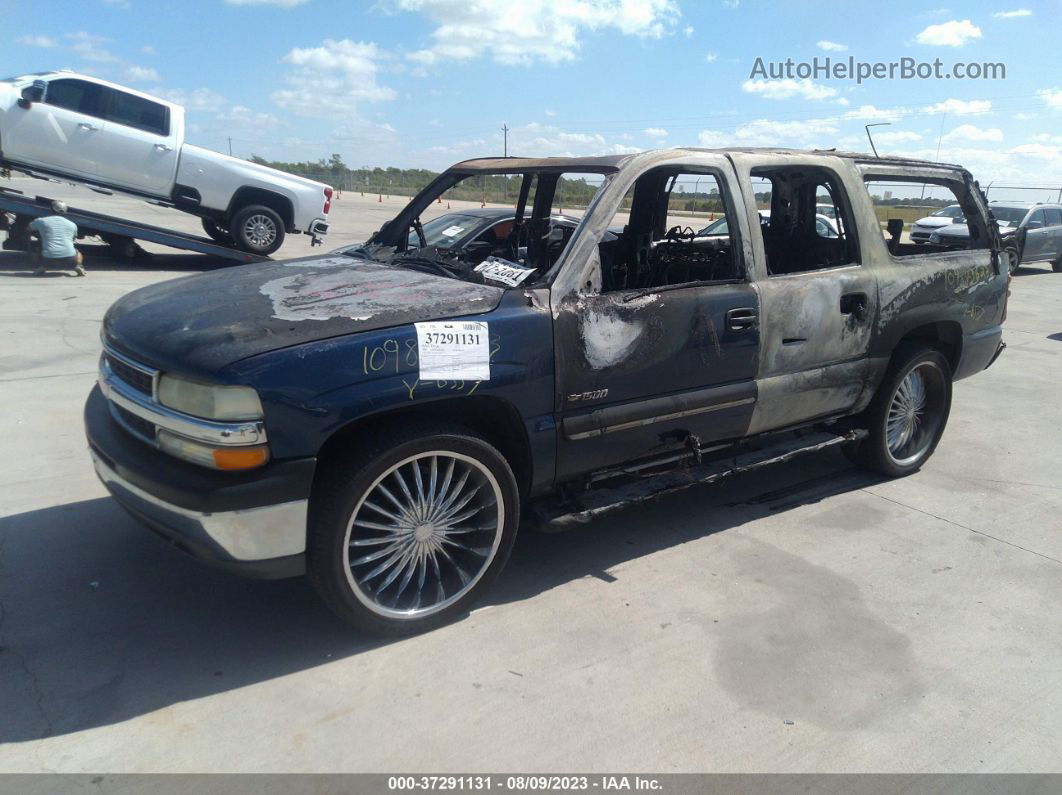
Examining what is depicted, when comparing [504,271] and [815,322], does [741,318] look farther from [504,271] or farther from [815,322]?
[504,271]

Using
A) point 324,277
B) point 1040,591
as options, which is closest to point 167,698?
point 324,277

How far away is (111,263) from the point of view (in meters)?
12.3

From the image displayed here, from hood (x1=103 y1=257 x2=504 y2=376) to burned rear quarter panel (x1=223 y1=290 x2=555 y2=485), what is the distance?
64mm

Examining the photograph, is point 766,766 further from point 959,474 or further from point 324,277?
point 959,474

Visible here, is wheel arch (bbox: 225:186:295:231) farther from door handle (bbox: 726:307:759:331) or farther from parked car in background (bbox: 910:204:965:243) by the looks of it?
parked car in background (bbox: 910:204:965:243)

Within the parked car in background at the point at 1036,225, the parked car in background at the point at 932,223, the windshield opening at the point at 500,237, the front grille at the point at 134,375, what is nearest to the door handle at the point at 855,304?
the windshield opening at the point at 500,237

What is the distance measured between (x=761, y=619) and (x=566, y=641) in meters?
0.87

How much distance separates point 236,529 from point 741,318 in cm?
241

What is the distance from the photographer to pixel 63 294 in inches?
368

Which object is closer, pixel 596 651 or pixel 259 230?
pixel 596 651

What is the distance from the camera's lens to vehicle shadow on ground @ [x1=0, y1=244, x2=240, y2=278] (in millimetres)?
10938

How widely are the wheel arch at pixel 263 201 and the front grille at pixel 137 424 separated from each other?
10131 mm

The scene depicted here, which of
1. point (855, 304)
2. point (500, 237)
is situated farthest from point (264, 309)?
point (855, 304)

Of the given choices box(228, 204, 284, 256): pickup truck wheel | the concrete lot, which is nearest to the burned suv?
the concrete lot
